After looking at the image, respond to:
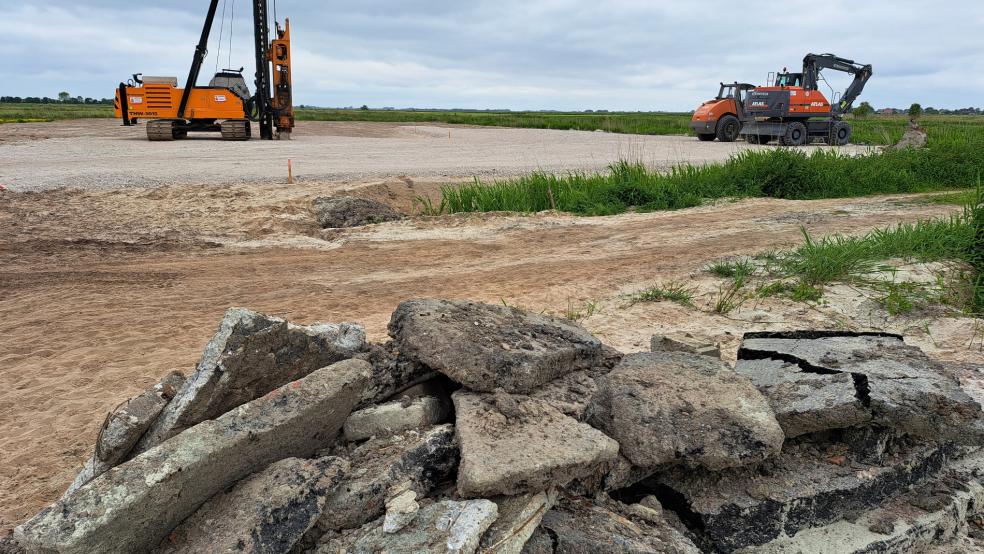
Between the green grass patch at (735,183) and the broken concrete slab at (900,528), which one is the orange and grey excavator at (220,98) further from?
the broken concrete slab at (900,528)

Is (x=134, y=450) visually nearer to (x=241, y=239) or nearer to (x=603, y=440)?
(x=603, y=440)

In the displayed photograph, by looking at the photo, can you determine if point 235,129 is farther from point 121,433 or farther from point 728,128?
point 121,433

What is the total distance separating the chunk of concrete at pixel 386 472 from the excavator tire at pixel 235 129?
2457 centimetres

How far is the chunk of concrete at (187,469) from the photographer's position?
2.46m

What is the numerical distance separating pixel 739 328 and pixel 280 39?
21.4 m

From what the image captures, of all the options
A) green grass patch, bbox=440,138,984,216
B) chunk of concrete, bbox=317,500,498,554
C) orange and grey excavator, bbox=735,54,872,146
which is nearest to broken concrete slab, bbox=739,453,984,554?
chunk of concrete, bbox=317,500,498,554

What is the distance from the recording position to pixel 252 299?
7180 millimetres

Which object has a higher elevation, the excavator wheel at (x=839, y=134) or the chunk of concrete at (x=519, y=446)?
the excavator wheel at (x=839, y=134)

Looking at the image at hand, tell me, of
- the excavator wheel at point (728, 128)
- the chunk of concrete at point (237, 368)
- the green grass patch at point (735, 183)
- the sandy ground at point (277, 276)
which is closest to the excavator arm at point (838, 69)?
the excavator wheel at point (728, 128)

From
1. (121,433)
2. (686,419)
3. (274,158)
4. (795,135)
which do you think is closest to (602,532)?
(686,419)

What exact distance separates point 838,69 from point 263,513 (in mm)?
27925

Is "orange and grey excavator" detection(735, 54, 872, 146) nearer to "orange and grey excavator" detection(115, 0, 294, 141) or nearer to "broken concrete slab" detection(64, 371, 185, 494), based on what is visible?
"orange and grey excavator" detection(115, 0, 294, 141)

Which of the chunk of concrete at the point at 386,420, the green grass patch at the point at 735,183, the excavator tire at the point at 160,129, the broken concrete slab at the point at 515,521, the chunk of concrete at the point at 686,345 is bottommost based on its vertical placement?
the broken concrete slab at the point at 515,521

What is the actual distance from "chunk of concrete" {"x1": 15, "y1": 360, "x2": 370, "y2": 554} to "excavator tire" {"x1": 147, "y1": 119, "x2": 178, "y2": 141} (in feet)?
81.0
